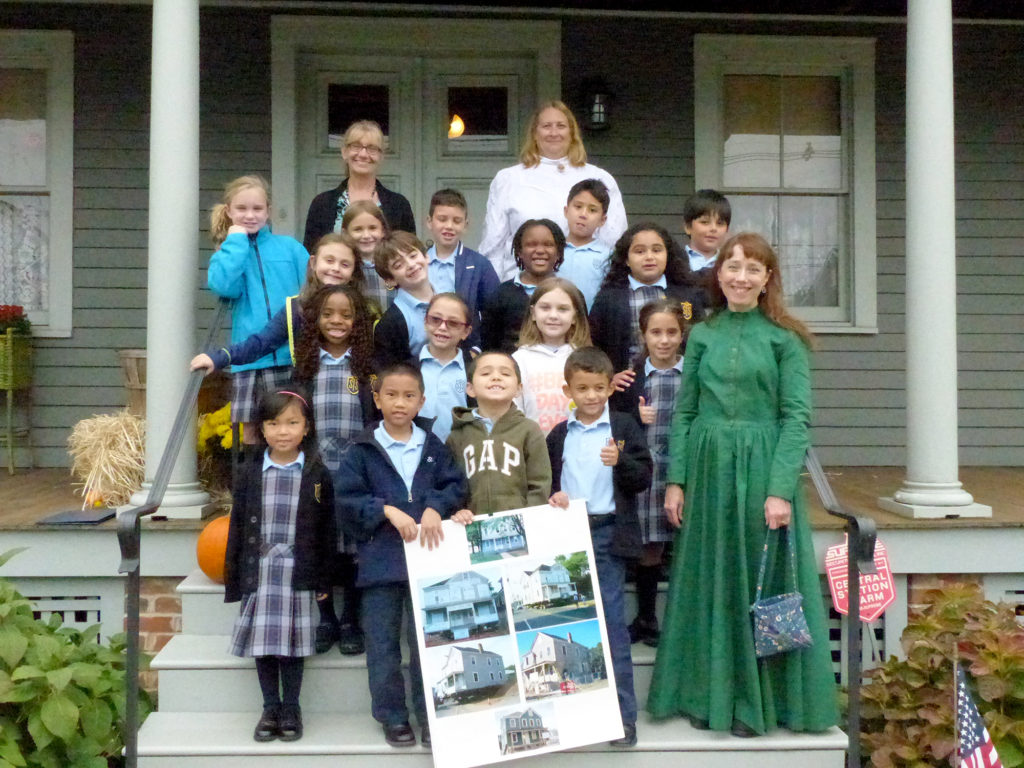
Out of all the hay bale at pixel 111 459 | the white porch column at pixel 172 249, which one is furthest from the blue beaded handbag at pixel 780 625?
the hay bale at pixel 111 459

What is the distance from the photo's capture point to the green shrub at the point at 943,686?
130 inches

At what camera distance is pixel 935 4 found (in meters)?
4.53

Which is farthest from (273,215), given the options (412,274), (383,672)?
(383,672)

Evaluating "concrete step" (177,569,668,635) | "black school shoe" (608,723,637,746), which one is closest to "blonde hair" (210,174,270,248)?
"concrete step" (177,569,668,635)

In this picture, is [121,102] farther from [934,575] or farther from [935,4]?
[934,575]

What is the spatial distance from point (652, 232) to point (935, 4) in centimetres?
198

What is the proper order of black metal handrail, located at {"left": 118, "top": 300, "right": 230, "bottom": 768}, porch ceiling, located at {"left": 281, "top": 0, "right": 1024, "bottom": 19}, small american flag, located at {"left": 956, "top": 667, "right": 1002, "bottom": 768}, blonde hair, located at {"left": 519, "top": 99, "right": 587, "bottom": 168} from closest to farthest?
small american flag, located at {"left": 956, "top": 667, "right": 1002, "bottom": 768} → black metal handrail, located at {"left": 118, "top": 300, "right": 230, "bottom": 768} → blonde hair, located at {"left": 519, "top": 99, "right": 587, "bottom": 168} → porch ceiling, located at {"left": 281, "top": 0, "right": 1024, "bottom": 19}

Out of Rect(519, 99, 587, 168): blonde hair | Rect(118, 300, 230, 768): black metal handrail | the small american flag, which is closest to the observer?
the small american flag

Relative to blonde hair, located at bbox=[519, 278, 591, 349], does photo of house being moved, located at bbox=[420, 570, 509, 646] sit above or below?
below

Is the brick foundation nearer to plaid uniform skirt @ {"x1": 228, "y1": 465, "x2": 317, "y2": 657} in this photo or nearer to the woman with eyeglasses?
plaid uniform skirt @ {"x1": 228, "y1": 465, "x2": 317, "y2": 657}

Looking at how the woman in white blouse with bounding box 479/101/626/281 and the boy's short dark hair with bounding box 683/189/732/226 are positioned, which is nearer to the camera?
the boy's short dark hair with bounding box 683/189/732/226

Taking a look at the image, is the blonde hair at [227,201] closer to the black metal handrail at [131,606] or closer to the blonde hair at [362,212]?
the blonde hair at [362,212]

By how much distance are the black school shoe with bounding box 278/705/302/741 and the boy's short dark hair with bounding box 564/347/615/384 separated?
4.76 feet

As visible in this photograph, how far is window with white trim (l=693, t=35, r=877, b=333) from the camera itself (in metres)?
6.36
